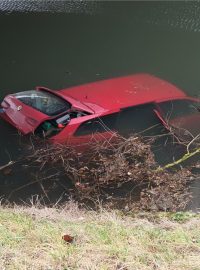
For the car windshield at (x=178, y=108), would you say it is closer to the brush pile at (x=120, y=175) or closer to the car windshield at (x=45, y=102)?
the brush pile at (x=120, y=175)

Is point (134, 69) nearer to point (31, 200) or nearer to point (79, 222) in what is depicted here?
point (31, 200)

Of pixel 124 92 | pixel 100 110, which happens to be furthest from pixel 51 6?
pixel 100 110

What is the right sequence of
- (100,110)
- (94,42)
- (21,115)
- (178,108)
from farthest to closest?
(94,42)
(178,108)
(21,115)
(100,110)

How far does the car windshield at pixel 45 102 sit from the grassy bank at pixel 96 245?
3603 mm

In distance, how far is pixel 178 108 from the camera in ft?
29.5

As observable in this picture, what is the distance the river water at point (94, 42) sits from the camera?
12391mm

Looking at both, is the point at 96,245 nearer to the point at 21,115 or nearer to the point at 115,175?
the point at 115,175

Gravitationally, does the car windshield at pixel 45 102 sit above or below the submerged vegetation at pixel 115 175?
above

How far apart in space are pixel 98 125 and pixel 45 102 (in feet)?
3.73

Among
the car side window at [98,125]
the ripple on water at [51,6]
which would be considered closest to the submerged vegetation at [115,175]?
the car side window at [98,125]

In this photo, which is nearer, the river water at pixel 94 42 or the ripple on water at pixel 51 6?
A: the river water at pixel 94 42

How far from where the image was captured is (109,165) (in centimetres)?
779

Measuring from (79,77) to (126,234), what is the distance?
8.43 meters

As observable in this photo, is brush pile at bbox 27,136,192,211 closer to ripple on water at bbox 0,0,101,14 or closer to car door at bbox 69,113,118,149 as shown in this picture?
car door at bbox 69,113,118,149
